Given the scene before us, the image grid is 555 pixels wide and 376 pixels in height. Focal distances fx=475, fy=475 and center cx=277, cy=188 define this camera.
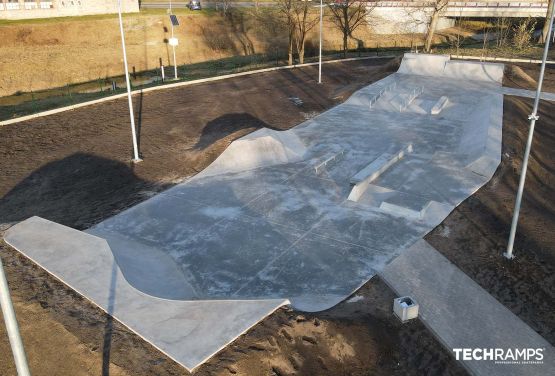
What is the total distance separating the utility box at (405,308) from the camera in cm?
1018

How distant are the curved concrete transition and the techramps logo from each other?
2915mm

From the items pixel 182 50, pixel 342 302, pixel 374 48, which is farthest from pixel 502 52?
pixel 342 302

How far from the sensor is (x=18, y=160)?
63.8 feet

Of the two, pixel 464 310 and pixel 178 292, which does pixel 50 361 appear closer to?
pixel 178 292

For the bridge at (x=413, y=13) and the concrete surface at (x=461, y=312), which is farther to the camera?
the bridge at (x=413, y=13)

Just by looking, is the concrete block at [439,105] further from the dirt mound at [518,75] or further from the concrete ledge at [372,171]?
the dirt mound at [518,75]

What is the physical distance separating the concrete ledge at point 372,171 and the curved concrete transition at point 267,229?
102 millimetres

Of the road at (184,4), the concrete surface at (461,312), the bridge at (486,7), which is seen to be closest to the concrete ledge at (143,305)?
the concrete surface at (461,312)

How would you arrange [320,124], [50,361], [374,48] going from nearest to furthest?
[50,361], [320,124], [374,48]

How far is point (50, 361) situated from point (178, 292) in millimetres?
3669

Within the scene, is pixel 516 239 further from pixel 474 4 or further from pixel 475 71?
pixel 474 4

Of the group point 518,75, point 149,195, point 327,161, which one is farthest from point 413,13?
point 149,195

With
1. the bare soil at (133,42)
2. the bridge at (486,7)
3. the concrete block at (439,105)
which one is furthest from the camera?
the bridge at (486,7)

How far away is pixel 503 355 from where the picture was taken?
9484 mm
